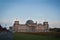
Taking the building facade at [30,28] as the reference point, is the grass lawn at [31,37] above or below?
below

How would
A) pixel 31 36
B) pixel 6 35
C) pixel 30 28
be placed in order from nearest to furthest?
pixel 31 36 < pixel 6 35 < pixel 30 28

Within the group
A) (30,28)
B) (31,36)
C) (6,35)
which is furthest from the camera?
(30,28)

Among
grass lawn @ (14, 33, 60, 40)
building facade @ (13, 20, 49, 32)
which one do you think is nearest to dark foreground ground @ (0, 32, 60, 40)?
grass lawn @ (14, 33, 60, 40)

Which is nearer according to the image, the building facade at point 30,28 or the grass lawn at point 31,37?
the grass lawn at point 31,37

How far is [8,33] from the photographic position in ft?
18.1

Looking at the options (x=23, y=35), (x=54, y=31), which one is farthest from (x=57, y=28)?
(x=23, y=35)

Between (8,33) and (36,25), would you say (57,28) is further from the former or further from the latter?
(8,33)

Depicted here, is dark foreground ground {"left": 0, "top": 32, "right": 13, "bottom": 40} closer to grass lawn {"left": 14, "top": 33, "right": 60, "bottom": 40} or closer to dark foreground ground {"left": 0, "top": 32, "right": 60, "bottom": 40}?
dark foreground ground {"left": 0, "top": 32, "right": 60, "bottom": 40}

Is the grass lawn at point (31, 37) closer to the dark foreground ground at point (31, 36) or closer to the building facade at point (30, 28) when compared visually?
the dark foreground ground at point (31, 36)

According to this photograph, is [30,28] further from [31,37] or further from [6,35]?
[6,35]

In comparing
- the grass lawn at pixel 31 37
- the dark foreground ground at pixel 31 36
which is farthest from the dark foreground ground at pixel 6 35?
the grass lawn at pixel 31 37

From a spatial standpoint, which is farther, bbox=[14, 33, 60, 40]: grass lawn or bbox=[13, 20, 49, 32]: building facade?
bbox=[13, 20, 49, 32]: building facade

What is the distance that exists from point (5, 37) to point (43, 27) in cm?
134

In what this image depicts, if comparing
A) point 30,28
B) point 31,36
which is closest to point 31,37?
point 31,36
